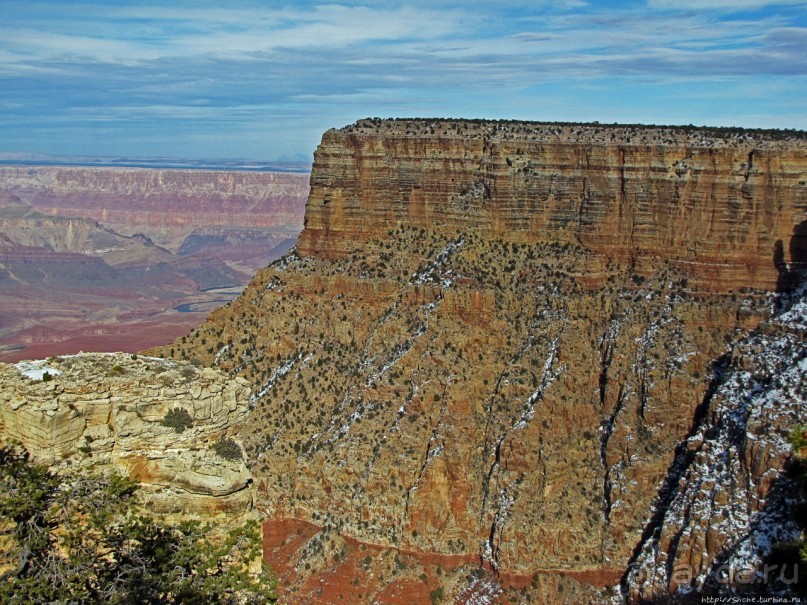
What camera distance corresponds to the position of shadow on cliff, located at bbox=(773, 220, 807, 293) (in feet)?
165

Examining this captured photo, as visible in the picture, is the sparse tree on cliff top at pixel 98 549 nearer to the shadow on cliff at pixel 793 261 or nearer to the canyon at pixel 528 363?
the canyon at pixel 528 363

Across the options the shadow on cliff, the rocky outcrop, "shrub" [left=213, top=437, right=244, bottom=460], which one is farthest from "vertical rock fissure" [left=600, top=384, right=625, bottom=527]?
the rocky outcrop

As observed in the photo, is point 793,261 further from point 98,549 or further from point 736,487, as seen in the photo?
point 98,549

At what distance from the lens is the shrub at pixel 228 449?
2147 centimetres

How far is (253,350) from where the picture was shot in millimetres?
55344

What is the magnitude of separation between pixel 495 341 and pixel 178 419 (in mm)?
32531

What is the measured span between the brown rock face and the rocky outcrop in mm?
36074

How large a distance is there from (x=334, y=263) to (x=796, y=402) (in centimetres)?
2715

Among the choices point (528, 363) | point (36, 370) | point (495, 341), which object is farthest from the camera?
point (495, 341)

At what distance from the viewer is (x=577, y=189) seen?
180ft

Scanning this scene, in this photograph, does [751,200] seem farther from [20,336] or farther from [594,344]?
[20,336]

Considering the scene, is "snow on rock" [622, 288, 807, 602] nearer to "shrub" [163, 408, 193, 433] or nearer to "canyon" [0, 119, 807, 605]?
"canyon" [0, 119, 807, 605]

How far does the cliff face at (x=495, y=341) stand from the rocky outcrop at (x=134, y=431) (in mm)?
25412

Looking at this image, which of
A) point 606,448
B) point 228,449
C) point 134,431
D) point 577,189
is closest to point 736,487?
point 606,448
